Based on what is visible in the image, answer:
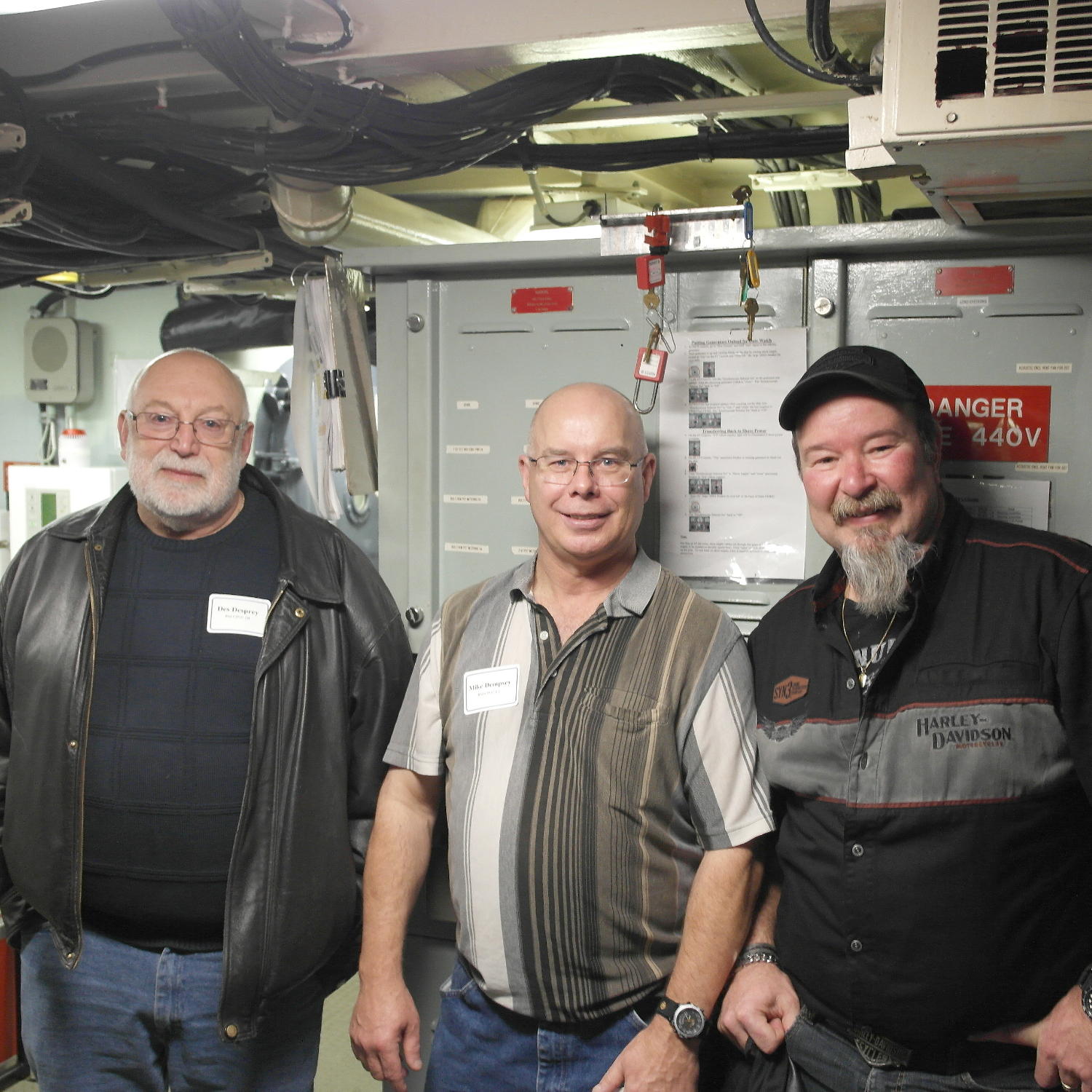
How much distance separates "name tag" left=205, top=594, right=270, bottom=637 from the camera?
192 centimetres

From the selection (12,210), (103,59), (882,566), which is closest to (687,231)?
(882,566)

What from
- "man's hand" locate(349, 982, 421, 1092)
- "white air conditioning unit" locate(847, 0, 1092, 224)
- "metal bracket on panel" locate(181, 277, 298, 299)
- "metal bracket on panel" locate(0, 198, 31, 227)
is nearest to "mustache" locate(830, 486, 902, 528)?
"white air conditioning unit" locate(847, 0, 1092, 224)

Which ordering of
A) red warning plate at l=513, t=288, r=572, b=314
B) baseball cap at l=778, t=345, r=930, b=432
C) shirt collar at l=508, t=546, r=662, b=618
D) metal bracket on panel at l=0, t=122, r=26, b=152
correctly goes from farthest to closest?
metal bracket on panel at l=0, t=122, r=26, b=152
red warning plate at l=513, t=288, r=572, b=314
shirt collar at l=508, t=546, r=662, b=618
baseball cap at l=778, t=345, r=930, b=432

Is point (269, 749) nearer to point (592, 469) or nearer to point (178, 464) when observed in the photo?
point (178, 464)

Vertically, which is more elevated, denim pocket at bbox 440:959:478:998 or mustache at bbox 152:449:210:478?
mustache at bbox 152:449:210:478

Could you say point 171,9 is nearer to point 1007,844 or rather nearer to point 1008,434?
point 1008,434

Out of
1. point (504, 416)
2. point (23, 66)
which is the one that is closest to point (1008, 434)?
point (504, 416)

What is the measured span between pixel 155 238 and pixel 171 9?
4.70 ft

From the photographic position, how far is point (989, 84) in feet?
4.54

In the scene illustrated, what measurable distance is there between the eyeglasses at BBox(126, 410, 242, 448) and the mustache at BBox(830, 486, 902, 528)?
3.92 ft

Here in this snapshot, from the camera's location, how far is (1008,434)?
1883mm

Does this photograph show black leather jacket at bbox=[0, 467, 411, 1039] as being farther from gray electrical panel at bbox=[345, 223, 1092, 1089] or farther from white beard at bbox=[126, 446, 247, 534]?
gray electrical panel at bbox=[345, 223, 1092, 1089]

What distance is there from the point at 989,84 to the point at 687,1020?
1420 millimetres

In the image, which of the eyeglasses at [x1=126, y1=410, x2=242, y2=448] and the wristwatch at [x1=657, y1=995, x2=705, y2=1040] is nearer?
the wristwatch at [x1=657, y1=995, x2=705, y2=1040]
